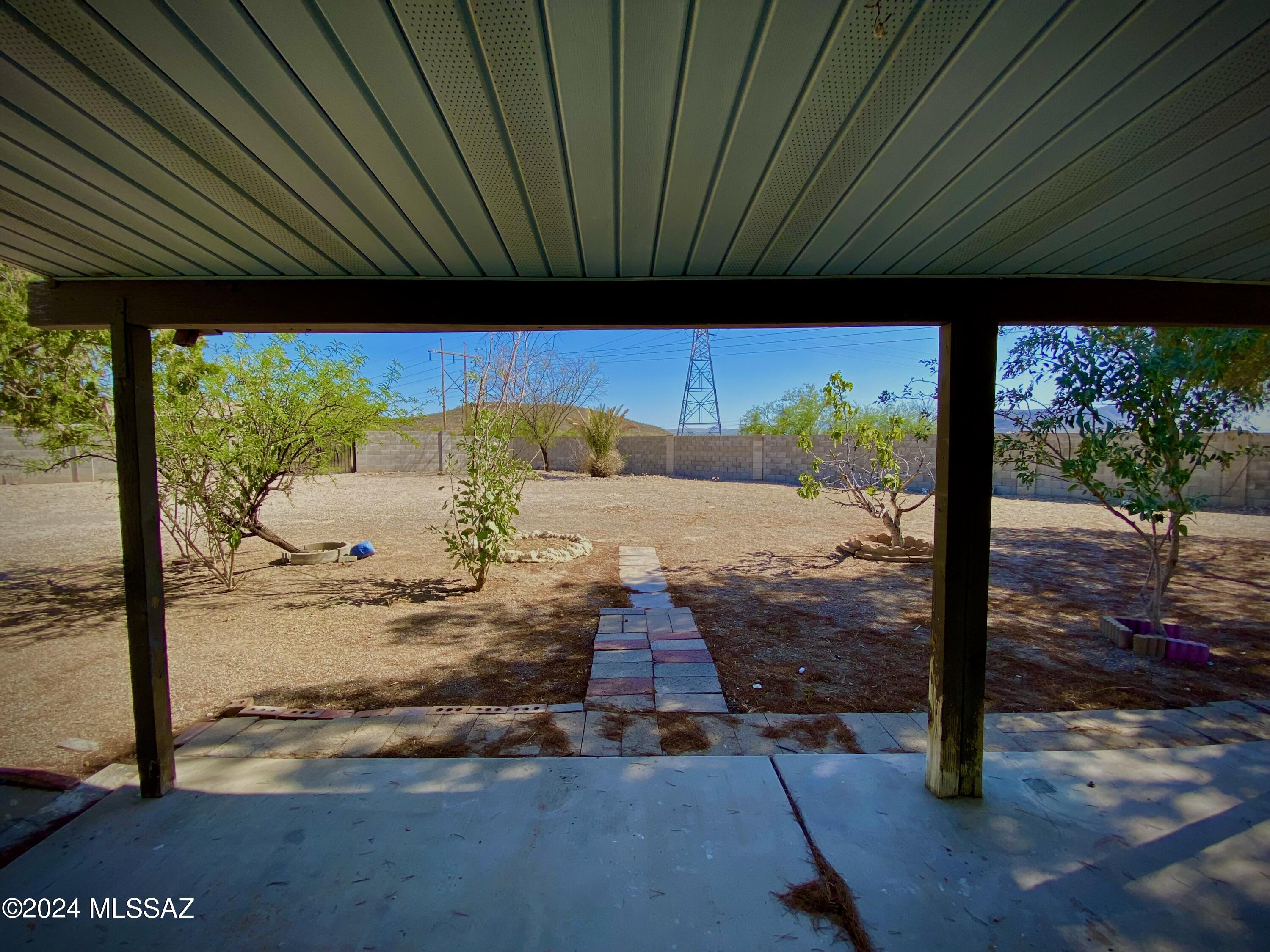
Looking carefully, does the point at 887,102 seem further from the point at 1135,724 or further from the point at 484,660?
the point at 484,660

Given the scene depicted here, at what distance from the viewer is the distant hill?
787 cm

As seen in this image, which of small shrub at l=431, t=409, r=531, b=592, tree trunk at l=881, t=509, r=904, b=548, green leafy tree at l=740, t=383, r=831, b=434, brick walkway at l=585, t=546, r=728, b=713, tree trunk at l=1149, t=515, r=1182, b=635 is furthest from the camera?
green leafy tree at l=740, t=383, r=831, b=434

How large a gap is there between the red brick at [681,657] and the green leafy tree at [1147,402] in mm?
2683

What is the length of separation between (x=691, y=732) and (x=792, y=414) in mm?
22435

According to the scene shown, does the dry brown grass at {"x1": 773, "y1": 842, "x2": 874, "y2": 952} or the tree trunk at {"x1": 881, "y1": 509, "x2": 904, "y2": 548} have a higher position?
the tree trunk at {"x1": 881, "y1": 509, "x2": 904, "y2": 548}

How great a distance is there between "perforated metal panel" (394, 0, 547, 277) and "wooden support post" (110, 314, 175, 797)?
1.49m

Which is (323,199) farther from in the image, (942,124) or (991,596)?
(991,596)

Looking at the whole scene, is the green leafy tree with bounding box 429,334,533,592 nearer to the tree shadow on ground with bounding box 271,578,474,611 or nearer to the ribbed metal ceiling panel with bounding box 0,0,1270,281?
the tree shadow on ground with bounding box 271,578,474,611

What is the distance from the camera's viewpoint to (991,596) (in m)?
4.78

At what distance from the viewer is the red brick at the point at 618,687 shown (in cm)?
299

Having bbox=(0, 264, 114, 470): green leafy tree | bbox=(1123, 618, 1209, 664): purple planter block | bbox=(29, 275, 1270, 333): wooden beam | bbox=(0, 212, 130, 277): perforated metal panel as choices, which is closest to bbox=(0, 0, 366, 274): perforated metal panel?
bbox=(29, 275, 1270, 333): wooden beam

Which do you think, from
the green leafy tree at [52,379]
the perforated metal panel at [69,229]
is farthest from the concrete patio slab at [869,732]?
the green leafy tree at [52,379]

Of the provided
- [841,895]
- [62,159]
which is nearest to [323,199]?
[62,159]

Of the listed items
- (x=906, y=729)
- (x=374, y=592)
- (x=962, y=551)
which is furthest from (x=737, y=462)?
(x=962, y=551)
